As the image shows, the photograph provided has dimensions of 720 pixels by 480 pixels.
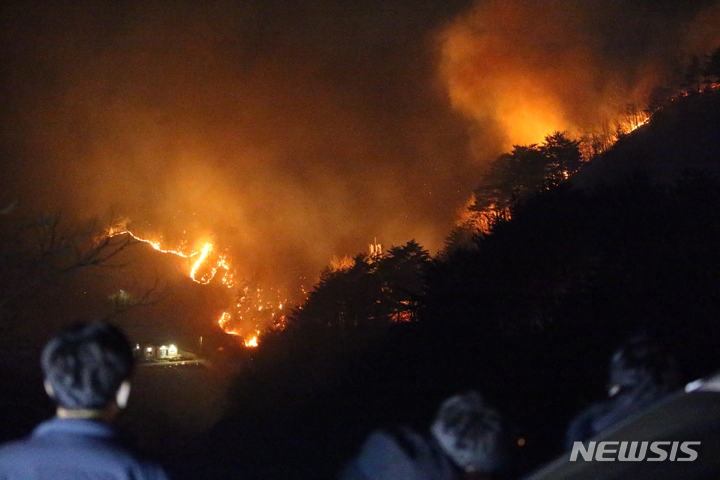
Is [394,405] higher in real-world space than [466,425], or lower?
lower

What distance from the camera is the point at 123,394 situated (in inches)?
Answer: 93.7

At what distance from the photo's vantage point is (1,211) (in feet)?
37.2

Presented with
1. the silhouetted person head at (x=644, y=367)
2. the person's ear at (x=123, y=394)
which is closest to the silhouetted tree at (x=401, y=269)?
the silhouetted person head at (x=644, y=367)

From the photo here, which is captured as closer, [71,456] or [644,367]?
[71,456]

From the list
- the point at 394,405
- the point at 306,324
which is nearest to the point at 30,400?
the point at 394,405

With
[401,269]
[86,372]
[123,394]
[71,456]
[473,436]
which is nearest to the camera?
[71,456]

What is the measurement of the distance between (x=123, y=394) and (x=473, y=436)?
1556mm

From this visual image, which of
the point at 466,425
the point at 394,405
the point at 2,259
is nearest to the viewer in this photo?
the point at 466,425

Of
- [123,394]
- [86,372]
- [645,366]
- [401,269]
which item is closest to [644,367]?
[645,366]

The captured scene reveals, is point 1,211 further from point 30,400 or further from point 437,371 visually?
point 437,371

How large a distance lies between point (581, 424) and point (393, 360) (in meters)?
16.9

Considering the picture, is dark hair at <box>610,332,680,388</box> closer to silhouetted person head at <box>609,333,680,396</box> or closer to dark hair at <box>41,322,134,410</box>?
silhouetted person head at <box>609,333,680,396</box>

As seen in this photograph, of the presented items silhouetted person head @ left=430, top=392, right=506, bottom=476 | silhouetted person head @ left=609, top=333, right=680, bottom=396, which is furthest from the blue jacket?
silhouetted person head @ left=609, top=333, right=680, bottom=396

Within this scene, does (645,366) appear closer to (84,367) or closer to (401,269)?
(84,367)
